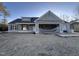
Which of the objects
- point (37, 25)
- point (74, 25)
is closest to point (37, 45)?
point (37, 25)

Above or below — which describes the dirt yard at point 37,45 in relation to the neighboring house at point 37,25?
below

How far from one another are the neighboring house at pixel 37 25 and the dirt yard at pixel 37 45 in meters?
0.14

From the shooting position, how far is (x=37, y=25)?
163 inches

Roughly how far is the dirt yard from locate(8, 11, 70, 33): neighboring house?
0.45ft

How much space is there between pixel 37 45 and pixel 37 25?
554 millimetres

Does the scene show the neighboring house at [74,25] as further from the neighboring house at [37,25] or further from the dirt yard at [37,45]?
the dirt yard at [37,45]

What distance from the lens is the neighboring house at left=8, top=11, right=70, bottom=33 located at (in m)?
4.04

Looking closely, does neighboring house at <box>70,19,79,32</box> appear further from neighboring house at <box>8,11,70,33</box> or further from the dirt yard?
the dirt yard

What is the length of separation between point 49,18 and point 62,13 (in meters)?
0.56

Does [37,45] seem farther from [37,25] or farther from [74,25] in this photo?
[74,25]

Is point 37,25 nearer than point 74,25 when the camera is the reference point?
No

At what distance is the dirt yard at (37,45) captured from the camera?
3.72m

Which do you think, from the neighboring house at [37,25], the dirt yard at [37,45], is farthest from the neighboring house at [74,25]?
the dirt yard at [37,45]

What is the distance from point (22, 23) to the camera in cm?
414
